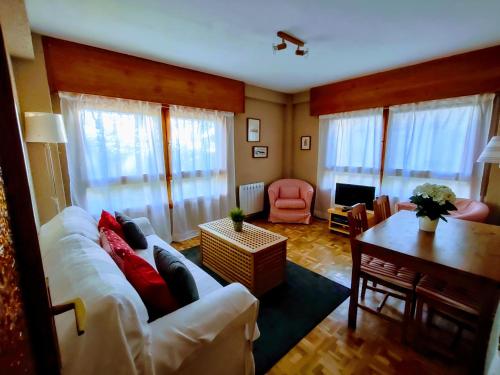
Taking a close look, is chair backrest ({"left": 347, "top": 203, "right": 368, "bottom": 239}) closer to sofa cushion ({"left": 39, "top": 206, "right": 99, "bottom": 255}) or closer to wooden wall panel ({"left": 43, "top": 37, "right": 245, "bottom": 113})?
sofa cushion ({"left": 39, "top": 206, "right": 99, "bottom": 255})

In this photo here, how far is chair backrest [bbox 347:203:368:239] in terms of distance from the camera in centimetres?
Result: 192

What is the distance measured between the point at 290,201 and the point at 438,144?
2.32 m

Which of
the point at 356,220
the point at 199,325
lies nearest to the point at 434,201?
the point at 356,220

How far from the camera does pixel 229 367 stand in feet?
4.09

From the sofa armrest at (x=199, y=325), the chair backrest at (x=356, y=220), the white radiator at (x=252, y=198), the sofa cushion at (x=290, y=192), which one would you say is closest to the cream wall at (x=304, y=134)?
the sofa cushion at (x=290, y=192)

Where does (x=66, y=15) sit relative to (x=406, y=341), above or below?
above

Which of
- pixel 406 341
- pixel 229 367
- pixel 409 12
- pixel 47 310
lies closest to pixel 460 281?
pixel 406 341

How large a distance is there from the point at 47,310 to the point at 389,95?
4150mm

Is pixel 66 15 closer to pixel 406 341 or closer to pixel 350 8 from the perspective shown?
pixel 350 8

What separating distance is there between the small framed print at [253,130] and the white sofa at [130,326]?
129 inches

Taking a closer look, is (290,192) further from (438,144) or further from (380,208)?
(438,144)

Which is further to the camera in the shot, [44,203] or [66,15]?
[44,203]

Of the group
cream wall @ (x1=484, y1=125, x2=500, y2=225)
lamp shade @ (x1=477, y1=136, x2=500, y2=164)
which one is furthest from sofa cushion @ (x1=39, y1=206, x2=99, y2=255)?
cream wall @ (x1=484, y1=125, x2=500, y2=225)

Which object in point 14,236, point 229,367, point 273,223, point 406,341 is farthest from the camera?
point 273,223
